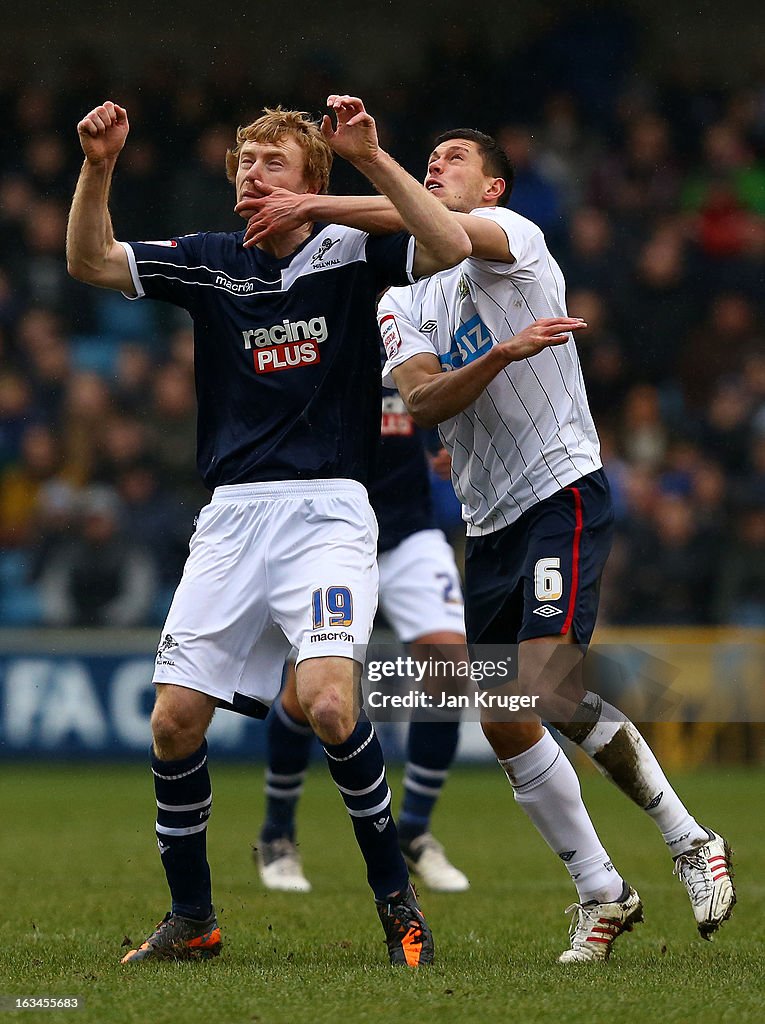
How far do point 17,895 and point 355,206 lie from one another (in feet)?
10.2

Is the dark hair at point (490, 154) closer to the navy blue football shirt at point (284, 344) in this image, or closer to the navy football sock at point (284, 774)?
the navy blue football shirt at point (284, 344)

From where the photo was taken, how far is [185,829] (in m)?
4.58

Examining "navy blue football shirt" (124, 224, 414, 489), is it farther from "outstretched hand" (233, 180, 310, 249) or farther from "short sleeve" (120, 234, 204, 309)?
"outstretched hand" (233, 180, 310, 249)

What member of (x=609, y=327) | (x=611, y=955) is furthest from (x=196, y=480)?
(x=611, y=955)

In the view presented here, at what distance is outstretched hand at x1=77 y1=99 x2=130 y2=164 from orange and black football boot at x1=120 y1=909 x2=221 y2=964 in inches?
87.0

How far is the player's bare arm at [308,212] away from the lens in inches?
174

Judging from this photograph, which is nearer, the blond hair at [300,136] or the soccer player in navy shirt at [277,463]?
the soccer player in navy shirt at [277,463]

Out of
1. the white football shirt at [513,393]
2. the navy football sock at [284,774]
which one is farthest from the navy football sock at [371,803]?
the navy football sock at [284,774]

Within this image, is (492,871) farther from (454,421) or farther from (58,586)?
(58,586)

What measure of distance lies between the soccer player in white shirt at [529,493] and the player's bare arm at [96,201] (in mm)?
443

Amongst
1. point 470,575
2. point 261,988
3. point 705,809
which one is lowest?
point 705,809

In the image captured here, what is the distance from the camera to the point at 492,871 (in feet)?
23.3

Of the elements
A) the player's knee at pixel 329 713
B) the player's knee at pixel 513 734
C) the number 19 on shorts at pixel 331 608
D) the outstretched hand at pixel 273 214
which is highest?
the outstretched hand at pixel 273 214

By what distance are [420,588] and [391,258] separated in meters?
2.94
